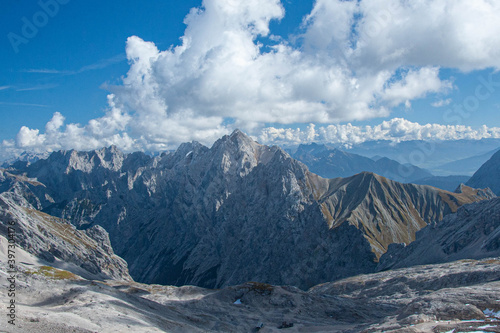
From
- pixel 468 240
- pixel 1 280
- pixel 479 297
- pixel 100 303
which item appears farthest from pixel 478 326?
pixel 468 240

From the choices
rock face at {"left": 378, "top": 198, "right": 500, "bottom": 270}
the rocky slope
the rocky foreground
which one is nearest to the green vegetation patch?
the rocky foreground

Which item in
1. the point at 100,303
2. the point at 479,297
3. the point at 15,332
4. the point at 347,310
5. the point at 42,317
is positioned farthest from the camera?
the point at 347,310

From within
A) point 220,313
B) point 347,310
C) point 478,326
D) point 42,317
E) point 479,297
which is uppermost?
point 42,317

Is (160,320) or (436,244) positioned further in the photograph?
(436,244)

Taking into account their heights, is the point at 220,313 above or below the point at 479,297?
below

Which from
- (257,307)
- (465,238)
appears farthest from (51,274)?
(465,238)

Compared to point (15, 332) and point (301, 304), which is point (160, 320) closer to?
point (15, 332)

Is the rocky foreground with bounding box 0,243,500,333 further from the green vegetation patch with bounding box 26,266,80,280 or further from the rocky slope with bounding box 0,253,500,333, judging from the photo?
the green vegetation patch with bounding box 26,266,80,280
